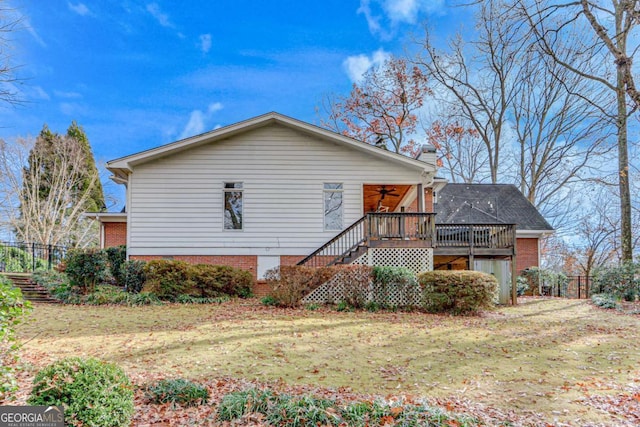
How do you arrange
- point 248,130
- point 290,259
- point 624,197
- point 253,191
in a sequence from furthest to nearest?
point 624,197, point 248,130, point 253,191, point 290,259

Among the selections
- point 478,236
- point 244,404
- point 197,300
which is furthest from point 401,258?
point 244,404

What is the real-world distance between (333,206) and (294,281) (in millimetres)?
3970

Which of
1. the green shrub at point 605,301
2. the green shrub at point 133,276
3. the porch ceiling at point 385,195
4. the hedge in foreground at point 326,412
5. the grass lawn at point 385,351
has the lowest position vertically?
the green shrub at point 605,301

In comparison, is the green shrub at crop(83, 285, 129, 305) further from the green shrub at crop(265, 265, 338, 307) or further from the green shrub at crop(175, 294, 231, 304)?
the green shrub at crop(265, 265, 338, 307)

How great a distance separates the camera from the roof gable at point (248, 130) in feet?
42.9

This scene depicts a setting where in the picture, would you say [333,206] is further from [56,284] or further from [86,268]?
[56,284]

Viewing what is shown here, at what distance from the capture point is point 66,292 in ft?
39.0

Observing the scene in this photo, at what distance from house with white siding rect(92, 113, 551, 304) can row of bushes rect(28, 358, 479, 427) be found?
346 inches

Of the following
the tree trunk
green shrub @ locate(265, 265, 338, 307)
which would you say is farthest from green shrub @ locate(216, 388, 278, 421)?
the tree trunk

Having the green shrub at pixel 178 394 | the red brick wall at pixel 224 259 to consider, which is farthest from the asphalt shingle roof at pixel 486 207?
the green shrub at pixel 178 394

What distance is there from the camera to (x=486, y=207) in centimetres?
2019

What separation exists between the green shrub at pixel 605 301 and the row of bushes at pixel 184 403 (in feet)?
38.1

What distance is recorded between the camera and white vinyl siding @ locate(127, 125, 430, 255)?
43.9ft

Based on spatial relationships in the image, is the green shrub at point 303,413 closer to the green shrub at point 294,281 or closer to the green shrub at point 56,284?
the green shrub at point 294,281
